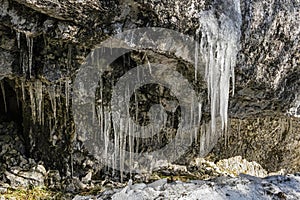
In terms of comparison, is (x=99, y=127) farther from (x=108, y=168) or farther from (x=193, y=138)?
(x=193, y=138)

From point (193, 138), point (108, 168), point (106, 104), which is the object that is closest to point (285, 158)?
point (193, 138)

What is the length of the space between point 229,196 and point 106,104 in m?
1.88

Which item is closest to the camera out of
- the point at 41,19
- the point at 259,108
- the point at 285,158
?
the point at 41,19

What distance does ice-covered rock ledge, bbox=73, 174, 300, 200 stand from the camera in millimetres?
3963

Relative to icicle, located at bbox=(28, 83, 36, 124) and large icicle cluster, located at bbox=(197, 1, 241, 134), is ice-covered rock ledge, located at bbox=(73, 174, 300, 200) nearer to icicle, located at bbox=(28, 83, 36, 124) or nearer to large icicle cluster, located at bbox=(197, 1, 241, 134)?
large icicle cluster, located at bbox=(197, 1, 241, 134)

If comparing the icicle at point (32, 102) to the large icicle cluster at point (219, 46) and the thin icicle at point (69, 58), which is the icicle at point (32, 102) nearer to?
the thin icicle at point (69, 58)

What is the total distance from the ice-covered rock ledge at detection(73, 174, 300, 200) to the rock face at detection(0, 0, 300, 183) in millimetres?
1172

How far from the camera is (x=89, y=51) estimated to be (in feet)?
13.8

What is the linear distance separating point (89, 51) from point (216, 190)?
1.96 metres

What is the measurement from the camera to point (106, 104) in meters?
4.91

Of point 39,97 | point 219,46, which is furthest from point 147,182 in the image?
point 219,46

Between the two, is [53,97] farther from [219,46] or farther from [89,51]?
[219,46]

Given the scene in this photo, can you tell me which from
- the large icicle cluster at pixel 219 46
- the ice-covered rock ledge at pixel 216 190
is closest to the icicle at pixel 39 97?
the ice-covered rock ledge at pixel 216 190

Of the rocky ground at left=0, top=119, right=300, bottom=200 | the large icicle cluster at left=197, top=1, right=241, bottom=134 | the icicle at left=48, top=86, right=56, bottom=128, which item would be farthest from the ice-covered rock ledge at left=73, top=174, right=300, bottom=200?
the icicle at left=48, top=86, right=56, bottom=128
